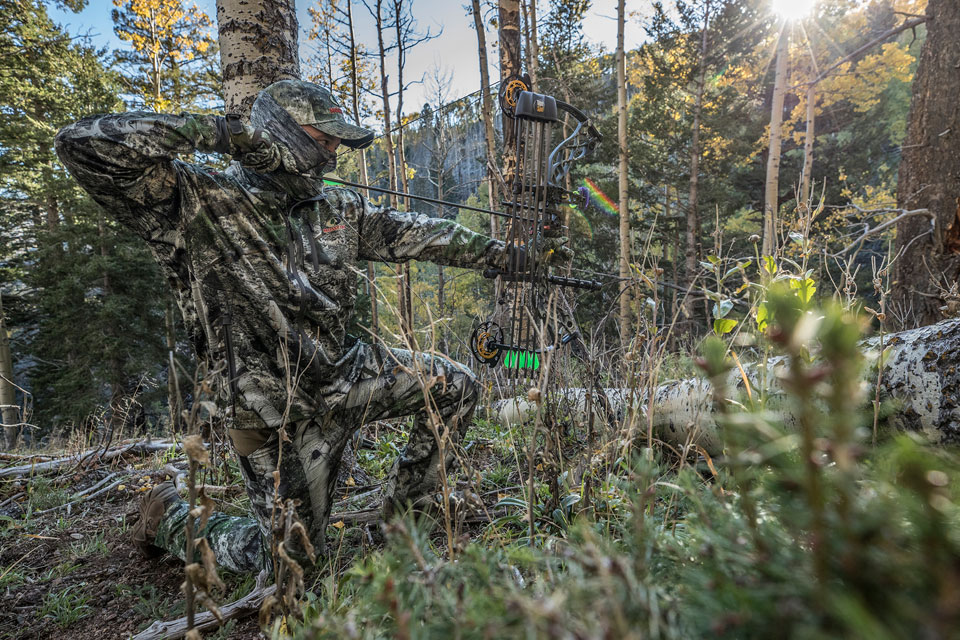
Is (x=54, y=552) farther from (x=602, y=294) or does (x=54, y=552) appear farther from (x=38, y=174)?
(x=602, y=294)

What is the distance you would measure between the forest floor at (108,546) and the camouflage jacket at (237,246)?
96cm

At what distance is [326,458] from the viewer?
2832 mm

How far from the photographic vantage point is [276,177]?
2.66 m

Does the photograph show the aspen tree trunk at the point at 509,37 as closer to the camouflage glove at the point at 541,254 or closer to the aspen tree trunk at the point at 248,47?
the aspen tree trunk at the point at 248,47

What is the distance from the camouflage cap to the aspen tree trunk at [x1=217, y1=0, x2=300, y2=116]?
0.64m

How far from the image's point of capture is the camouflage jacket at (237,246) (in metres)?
2.29

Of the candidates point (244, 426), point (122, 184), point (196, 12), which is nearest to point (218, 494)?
point (244, 426)

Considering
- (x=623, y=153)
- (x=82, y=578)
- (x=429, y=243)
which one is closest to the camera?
(x=82, y=578)

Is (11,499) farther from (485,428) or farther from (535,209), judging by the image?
(535,209)

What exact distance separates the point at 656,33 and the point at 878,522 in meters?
20.4

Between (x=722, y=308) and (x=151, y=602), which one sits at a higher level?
(x=722, y=308)

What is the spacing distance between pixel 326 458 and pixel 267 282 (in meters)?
1.06

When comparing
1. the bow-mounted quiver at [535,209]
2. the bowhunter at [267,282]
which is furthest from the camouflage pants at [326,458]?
the bow-mounted quiver at [535,209]

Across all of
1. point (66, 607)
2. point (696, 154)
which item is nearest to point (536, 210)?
point (66, 607)
